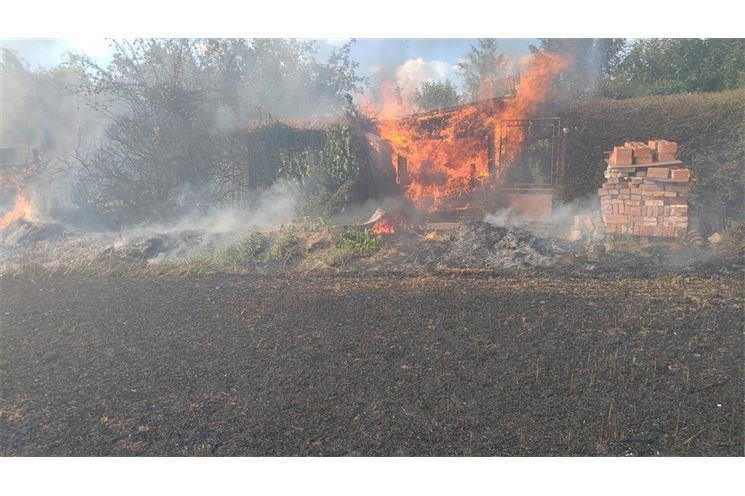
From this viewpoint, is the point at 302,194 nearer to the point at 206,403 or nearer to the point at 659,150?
the point at 206,403

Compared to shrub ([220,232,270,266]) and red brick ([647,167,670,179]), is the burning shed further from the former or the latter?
shrub ([220,232,270,266])

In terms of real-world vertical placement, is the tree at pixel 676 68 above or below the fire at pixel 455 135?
above

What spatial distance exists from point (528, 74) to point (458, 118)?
81 cm

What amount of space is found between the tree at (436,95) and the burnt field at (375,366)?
71.0 inches

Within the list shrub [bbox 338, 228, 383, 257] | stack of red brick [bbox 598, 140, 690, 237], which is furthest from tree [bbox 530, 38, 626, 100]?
shrub [bbox 338, 228, 383, 257]

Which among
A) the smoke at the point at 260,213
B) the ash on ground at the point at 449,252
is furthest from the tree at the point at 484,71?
the smoke at the point at 260,213

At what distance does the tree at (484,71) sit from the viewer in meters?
4.77

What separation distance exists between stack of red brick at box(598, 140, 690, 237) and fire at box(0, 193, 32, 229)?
634 centimetres

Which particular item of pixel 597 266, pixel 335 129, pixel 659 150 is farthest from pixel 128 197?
pixel 659 150

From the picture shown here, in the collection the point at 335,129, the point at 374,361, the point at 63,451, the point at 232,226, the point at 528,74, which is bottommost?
the point at 63,451

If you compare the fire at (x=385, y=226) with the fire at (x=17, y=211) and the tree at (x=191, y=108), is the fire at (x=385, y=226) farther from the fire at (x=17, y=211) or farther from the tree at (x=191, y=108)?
the fire at (x=17, y=211)

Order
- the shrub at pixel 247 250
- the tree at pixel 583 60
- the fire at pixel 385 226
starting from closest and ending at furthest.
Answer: the tree at pixel 583 60 < the fire at pixel 385 226 < the shrub at pixel 247 250

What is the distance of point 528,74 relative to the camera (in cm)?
494

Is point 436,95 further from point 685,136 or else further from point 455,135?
point 685,136
